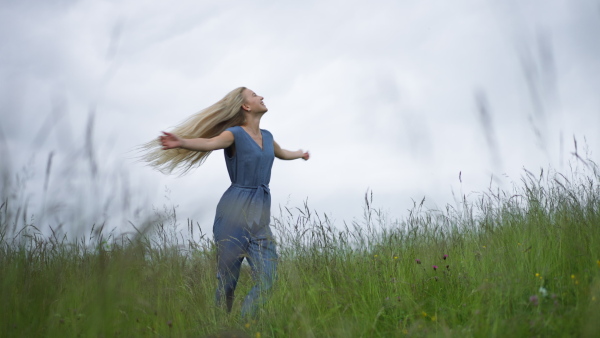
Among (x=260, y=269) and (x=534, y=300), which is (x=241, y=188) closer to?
(x=260, y=269)

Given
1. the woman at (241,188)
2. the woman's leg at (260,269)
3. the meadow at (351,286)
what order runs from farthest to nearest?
1. the woman at (241,188)
2. the woman's leg at (260,269)
3. the meadow at (351,286)

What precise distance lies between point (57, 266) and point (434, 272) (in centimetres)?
333

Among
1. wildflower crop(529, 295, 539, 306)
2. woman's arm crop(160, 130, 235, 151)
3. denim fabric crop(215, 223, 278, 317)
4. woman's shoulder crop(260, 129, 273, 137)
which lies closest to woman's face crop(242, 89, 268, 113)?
woman's shoulder crop(260, 129, 273, 137)

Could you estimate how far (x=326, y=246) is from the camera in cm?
463

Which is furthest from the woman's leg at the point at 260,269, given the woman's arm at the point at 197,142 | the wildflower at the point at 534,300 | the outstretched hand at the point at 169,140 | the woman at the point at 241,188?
the wildflower at the point at 534,300

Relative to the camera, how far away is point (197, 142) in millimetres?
4352

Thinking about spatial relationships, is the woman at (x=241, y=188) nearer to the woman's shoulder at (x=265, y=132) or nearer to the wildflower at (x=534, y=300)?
the woman's shoulder at (x=265, y=132)

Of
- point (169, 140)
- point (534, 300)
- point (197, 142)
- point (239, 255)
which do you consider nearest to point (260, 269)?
point (239, 255)

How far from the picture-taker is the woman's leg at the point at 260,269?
13.4ft

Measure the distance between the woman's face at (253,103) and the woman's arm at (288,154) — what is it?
20.3 inches

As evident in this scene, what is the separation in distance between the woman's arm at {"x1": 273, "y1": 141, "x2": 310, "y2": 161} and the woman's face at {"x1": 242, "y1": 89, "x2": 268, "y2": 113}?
1.69 ft

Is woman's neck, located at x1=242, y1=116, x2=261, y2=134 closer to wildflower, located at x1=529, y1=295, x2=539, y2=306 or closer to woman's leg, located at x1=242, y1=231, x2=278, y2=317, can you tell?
woman's leg, located at x1=242, y1=231, x2=278, y2=317

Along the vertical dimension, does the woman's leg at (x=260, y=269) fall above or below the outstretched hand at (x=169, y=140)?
below

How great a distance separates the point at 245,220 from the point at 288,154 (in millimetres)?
1289
